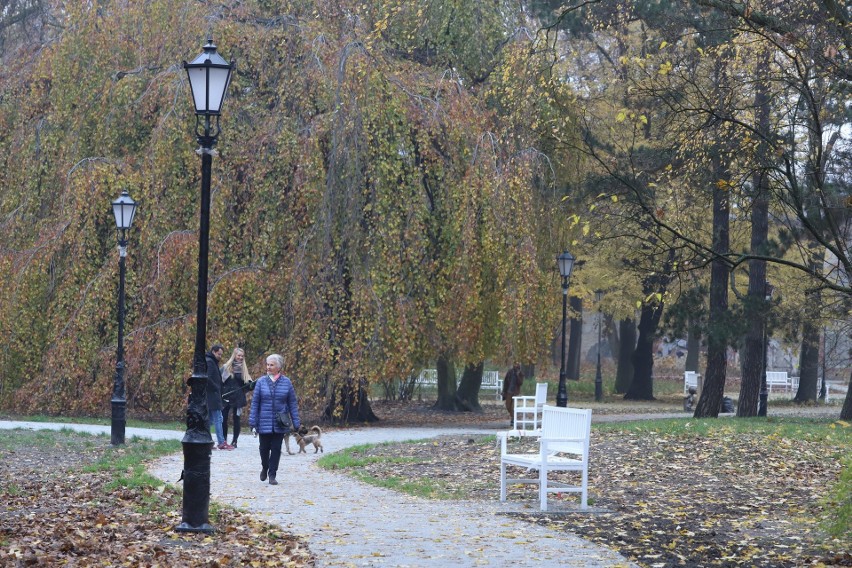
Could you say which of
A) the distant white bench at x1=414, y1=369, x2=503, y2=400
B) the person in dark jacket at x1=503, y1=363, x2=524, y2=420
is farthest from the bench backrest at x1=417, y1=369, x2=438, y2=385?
the person in dark jacket at x1=503, y1=363, x2=524, y2=420

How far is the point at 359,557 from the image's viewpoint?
27.5ft

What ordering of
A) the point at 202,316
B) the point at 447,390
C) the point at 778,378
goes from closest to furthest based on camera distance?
the point at 202,316, the point at 447,390, the point at 778,378

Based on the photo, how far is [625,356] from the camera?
43344 mm

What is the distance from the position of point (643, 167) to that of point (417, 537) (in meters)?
16.4

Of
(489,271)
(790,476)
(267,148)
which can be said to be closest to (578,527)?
(790,476)

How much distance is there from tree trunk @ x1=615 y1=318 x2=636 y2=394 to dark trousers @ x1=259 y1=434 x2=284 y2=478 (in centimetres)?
2947

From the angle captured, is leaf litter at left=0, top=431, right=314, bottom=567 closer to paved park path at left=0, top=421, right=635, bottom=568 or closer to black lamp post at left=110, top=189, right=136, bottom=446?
paved park path at left=0, top=421, right=635, bottom=568

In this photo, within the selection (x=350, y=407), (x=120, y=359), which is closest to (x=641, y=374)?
(x=350, y=407)

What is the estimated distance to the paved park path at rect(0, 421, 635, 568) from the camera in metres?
8.42

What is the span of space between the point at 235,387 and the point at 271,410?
20.7 feet

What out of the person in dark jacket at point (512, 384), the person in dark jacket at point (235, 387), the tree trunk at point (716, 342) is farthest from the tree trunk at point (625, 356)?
the person in dark jacket at point (235, 387)

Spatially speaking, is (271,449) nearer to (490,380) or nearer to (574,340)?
(490,380)

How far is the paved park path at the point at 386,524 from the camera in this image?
27.6 feet

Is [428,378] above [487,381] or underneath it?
above
